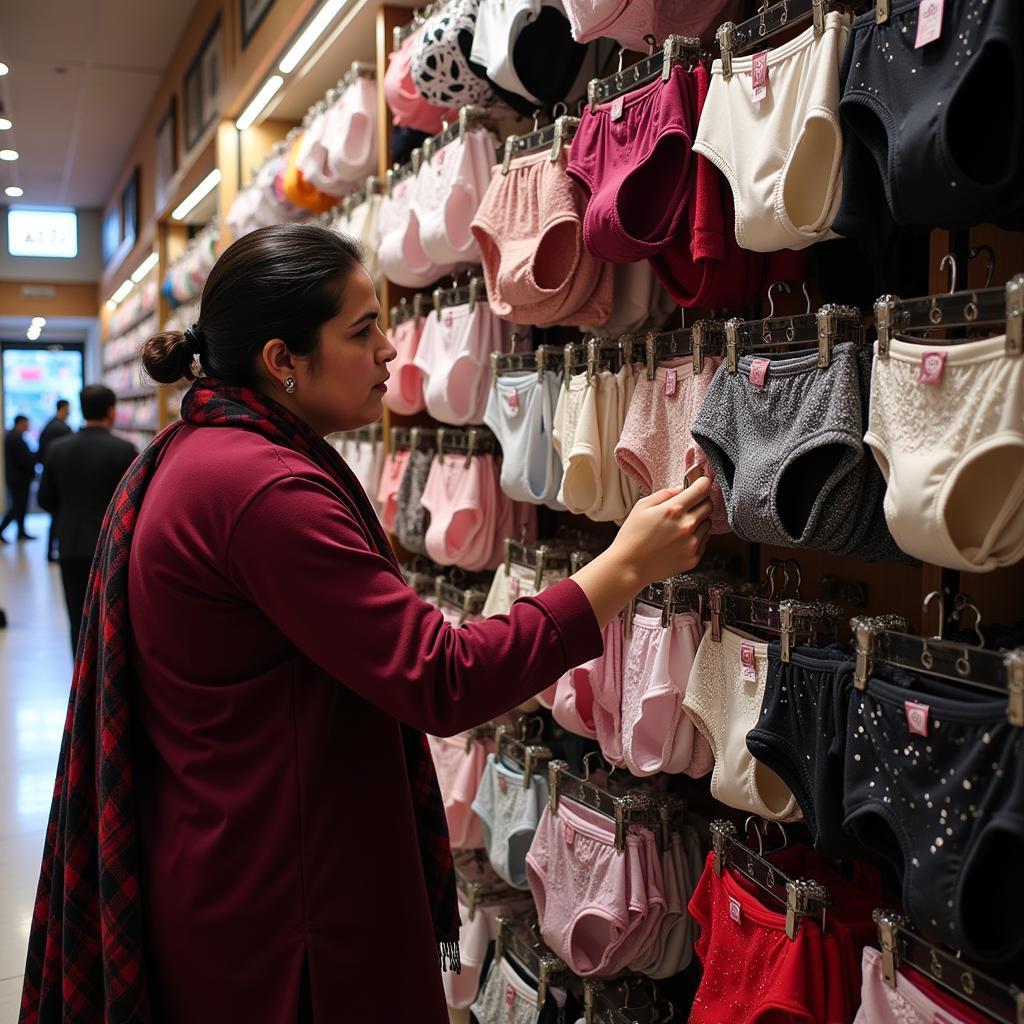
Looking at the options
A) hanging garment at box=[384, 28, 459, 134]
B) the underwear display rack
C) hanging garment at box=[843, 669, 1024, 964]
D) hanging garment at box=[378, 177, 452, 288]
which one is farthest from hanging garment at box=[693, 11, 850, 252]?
hanging garment at box=[384, 28, 459, 134]

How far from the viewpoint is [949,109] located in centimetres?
126

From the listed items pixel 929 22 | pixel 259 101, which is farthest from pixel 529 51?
pixel 259 101

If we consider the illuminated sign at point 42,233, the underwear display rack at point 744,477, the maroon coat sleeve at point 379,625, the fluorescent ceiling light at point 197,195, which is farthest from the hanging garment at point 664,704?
the illuminated sign at point 42,233

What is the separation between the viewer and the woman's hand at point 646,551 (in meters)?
1.42

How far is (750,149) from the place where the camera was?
1.65 meters

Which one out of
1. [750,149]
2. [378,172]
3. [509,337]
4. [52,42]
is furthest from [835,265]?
[52,42]

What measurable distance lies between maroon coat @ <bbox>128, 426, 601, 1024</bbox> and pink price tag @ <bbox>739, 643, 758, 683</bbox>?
0.47 m

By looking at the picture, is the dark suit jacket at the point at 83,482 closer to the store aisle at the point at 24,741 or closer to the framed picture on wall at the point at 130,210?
the store aisle at the point at 24,741

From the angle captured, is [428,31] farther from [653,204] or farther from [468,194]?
[653,204]

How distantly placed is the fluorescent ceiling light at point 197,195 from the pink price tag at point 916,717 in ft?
18.6

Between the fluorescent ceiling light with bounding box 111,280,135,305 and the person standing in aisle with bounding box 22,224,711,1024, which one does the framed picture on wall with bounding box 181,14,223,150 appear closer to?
the fluorescent ceiling light with bounding box 111,280,135,305

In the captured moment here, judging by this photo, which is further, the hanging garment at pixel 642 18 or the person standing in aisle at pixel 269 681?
the hanging garment at pixel 642 18

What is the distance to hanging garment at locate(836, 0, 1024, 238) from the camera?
124 centimetres

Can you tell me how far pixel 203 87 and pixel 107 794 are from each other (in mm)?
5879
